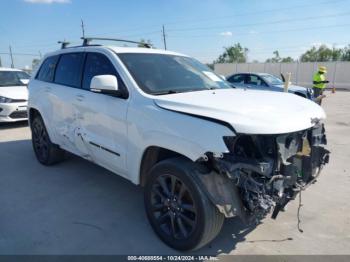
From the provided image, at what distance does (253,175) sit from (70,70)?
3.29m

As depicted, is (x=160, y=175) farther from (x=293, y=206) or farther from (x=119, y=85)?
(x=293, y=206)

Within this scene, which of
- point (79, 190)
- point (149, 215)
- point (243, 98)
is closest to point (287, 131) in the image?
point (243, 98)

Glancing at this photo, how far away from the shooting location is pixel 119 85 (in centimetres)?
352

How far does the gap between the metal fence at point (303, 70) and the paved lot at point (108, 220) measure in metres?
32.6

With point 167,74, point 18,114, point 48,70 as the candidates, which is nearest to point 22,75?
point 18,114

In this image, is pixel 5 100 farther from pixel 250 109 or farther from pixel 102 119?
pixel 250 109

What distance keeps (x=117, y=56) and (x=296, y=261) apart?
9.53ft

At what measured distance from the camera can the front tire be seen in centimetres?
271

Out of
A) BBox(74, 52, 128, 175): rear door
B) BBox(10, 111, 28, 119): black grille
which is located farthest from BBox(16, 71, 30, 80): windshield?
BBox(74, 52, 128, 175): rear door

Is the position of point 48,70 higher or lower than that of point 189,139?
higher

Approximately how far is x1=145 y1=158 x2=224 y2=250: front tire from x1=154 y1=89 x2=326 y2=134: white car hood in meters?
0.52

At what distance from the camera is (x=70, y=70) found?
185 inches

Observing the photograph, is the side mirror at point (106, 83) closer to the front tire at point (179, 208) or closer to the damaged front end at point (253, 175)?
the front tire at point (179, 208)

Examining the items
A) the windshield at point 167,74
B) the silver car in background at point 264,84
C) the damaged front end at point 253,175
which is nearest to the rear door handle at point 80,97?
the windshield at point 167,74
